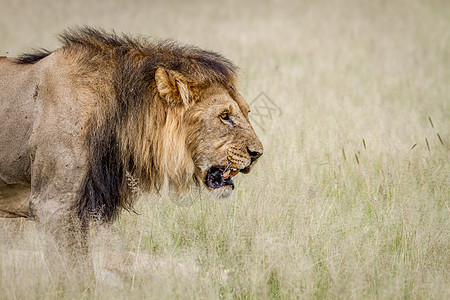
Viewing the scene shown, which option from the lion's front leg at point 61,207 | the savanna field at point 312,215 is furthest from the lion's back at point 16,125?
the savanna field at point 312,215

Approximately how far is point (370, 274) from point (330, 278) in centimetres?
26

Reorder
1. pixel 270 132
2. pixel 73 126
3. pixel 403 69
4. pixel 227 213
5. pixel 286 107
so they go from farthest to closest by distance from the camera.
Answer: pixel 403 69 < pixel 286 107 < pixel 270 132 < pixel 227 213 < pixel 73 126

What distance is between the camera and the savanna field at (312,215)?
373 centimetres

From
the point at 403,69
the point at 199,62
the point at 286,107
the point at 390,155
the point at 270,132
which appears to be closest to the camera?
the point at 199,62

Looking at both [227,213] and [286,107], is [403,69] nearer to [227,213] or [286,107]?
[286,107]

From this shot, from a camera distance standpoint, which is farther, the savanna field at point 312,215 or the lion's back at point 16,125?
the lion's back at point 16,125

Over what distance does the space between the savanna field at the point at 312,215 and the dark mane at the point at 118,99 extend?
0.29m

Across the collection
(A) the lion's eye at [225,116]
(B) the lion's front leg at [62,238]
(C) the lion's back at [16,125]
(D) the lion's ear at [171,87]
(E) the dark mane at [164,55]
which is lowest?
(B) the lion's front leg at [62,238]

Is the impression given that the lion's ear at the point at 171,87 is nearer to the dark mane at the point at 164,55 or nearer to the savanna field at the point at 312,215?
the dark mane at the point at 164,55

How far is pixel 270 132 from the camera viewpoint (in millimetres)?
7023

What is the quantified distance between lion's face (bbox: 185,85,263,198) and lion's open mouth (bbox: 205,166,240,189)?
0.03 meters

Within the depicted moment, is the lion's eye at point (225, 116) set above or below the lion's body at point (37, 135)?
above

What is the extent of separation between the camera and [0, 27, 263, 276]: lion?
381 cm

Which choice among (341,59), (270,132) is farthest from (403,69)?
(270,132)
